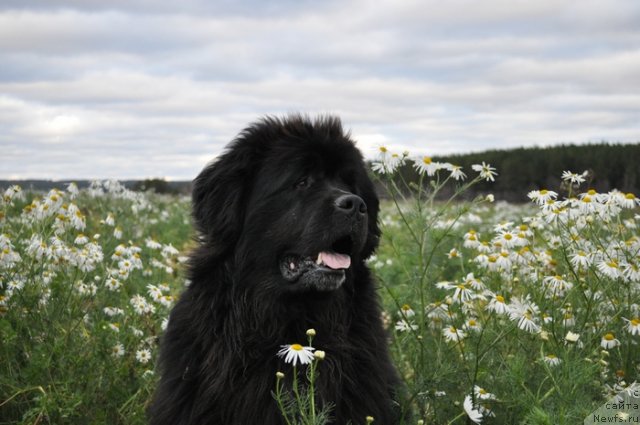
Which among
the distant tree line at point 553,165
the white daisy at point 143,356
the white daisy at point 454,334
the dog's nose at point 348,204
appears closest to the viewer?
the dog's nose at point 348,204

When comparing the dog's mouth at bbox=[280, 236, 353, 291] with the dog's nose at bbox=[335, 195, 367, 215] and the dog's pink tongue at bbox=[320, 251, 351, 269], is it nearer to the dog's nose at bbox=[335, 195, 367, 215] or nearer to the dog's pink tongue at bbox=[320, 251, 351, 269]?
the dog's pink tongue at bbox=[320, 251, 351, 269]

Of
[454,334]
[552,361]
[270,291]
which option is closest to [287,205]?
[270,291]

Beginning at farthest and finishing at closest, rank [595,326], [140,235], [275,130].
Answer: [140,235]
[595,326]
[275,130]

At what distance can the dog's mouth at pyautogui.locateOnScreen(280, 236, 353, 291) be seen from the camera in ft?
11.6

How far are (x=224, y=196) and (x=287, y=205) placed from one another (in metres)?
0.37

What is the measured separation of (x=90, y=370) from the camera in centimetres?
443

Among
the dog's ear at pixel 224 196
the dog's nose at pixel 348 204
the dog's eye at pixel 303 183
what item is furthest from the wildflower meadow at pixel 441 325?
the dog's ear at pixel 224 196

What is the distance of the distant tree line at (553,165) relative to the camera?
2600 centimetres

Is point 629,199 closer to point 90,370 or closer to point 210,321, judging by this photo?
point 210,321

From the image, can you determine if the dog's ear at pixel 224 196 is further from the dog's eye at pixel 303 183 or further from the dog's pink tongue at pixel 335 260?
the dog's pink tongue at pixel 335 260

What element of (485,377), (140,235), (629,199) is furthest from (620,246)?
(140,235)

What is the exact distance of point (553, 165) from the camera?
31.3 m

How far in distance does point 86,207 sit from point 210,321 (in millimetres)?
9122

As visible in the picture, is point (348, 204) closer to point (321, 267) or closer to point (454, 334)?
point (321, 267)
